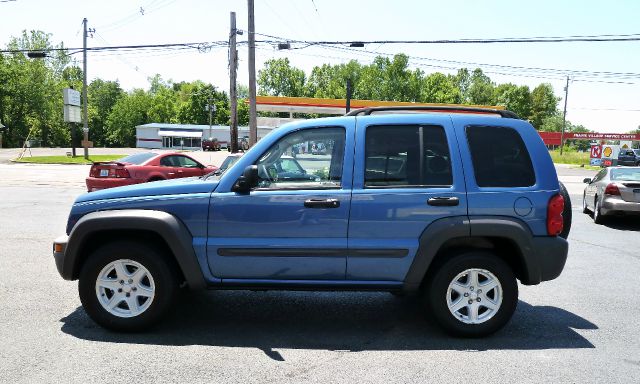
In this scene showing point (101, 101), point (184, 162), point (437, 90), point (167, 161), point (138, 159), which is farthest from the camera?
point (101, 101)

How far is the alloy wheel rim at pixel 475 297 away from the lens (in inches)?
171

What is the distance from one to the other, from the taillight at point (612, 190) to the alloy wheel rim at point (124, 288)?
10.2 metres

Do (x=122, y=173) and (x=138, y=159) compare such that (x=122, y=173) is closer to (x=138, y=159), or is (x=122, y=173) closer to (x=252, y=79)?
(x=138, y=159)

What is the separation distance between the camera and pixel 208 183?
4.34 meters

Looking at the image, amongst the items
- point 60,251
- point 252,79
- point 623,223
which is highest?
point 252,79

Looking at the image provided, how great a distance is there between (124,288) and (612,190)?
1041 centimetres

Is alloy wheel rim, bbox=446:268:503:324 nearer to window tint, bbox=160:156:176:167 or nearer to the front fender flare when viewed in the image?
the front fender flare

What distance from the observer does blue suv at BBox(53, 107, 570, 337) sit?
4.20 meters

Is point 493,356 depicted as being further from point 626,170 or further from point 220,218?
point 626,170

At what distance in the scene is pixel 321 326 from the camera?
15.3 feet

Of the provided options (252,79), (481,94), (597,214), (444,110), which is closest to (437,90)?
(481,94)

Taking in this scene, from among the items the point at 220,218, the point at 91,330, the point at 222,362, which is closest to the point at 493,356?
the point at 222,362

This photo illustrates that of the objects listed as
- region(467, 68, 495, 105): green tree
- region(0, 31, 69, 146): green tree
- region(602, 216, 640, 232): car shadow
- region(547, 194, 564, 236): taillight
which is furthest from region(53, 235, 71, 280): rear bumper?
region(467, 68, 495, 105): green tree

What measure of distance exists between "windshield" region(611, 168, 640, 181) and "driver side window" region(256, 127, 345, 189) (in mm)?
9469
